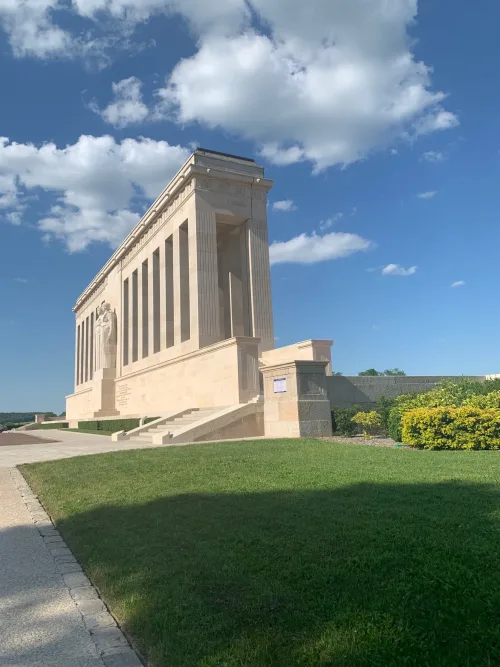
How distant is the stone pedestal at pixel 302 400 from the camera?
1530cm

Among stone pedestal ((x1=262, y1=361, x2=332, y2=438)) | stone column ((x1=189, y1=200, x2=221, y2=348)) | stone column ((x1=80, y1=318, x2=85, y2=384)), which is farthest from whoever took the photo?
stone column ((x1=80, y1=318, x2=85, y2=384))

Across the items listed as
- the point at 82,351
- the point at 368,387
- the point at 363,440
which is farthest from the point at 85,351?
the point at 363,440

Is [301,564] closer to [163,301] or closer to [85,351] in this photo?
[163,301]

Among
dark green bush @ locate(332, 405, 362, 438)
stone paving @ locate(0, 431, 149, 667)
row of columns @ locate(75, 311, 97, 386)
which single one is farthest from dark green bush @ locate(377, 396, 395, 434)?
row of columns @ locate(75, 311, 97, 386)

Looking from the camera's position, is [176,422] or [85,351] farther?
[85,351]

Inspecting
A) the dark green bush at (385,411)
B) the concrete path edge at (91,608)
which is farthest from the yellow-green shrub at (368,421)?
the concrete path edge at (91,608)

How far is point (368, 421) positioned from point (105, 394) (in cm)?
3366

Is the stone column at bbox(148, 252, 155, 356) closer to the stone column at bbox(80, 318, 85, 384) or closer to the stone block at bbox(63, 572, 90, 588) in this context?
the stone column at bbox(80, 318, 85, 384)

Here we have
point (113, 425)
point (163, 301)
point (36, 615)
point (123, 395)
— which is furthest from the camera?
point (123, 395)

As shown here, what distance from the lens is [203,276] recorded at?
97.5ft

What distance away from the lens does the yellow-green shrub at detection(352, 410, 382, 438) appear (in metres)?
15.1

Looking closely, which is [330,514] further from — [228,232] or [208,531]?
[228,232]

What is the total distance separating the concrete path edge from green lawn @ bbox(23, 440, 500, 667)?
9cm

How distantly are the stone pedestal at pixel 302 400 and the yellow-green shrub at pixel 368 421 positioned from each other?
36.2 inches
